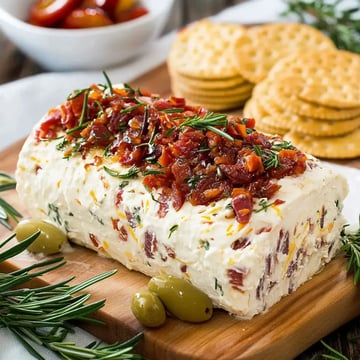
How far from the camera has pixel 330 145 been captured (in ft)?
17.1

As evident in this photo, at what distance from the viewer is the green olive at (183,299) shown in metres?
3.63

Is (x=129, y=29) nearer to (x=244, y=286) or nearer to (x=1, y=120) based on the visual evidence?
(x=1, y=120)

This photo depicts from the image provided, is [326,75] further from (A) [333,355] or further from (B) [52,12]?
(A) [333,355]

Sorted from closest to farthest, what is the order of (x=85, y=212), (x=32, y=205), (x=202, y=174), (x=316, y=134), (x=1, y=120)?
(x=202, y=174) < (x=85, y=212) < (x=32, y=205) < (x=316, y=134) < (x=1, y=120)

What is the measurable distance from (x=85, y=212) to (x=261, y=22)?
3112 mm

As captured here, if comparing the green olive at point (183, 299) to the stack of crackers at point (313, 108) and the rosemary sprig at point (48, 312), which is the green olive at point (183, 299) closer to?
the rosemary sprig at point (48, 312)

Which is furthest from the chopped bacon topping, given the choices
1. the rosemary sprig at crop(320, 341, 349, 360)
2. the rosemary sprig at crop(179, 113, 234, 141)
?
the rosemary sprig at crop(320, 341, 349, 360)

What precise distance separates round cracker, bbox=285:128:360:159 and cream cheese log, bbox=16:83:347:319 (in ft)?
3.74

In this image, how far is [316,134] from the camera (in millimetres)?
5199

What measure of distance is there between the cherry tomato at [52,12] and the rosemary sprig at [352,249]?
3.08 metres

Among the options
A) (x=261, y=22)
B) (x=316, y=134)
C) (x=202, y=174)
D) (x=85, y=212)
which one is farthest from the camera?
(x=261, y=22)

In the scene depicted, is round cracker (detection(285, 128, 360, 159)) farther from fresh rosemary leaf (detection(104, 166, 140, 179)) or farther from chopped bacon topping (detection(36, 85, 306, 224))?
fresh rosemary leaf (detection(104, 166, 140, 179))

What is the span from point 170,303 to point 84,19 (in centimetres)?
320

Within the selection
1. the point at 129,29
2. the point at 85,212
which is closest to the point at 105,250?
A: the point at 85,212
